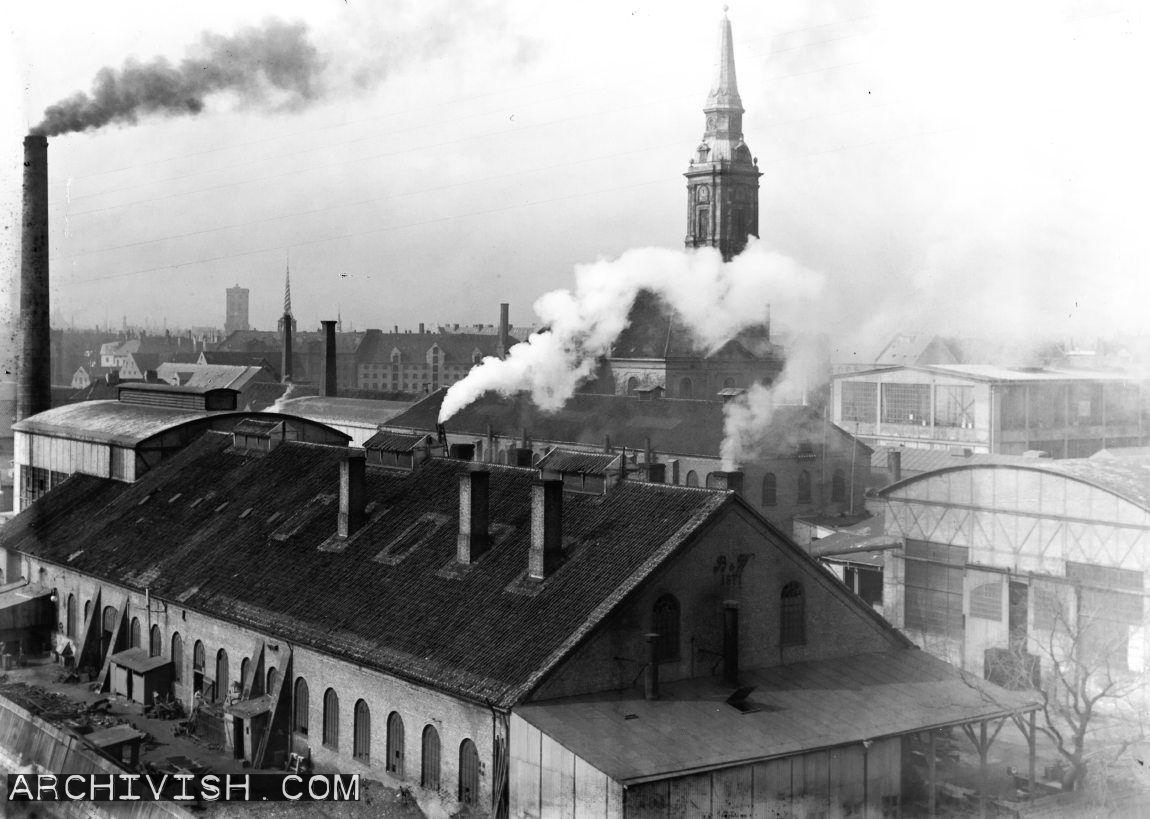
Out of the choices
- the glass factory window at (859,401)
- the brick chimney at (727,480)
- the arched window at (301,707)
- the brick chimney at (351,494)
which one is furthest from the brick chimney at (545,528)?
the glass factory window at (859,401)

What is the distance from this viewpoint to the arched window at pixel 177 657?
33.6 m

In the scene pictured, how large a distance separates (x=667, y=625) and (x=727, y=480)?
17.1ft

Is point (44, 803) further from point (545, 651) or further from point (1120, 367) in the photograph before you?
point (1120, 367)

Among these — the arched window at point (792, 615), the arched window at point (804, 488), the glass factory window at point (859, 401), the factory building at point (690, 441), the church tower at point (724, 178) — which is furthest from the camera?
the church tower at point (724, 178)

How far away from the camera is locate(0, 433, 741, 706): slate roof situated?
25266mm

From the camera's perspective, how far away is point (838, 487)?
55500 millimetres

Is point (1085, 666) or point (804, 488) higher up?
point (804, 488)

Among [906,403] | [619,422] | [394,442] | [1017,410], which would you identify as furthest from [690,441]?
[394,442]

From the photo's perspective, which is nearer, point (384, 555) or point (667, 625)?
point (667, 625)

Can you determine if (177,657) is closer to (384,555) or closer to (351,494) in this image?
(351,494)

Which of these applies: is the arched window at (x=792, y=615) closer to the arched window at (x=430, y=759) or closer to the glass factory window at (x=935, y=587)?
the arched window at (x=430, y=759)

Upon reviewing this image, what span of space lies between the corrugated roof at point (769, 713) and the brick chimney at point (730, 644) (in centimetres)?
27

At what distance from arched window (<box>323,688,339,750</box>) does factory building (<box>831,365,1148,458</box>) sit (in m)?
A: 41.9

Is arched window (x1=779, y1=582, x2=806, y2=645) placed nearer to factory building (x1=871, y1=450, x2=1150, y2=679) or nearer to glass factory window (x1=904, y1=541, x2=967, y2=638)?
factory building (x1=871, y1=450, x2=1150, y2=679)
